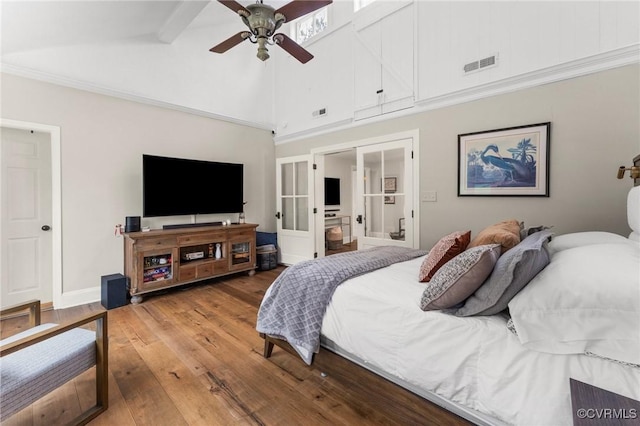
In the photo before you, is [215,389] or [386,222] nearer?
[215,389]

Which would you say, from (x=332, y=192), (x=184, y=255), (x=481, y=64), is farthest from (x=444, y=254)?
(x=332, y=192)

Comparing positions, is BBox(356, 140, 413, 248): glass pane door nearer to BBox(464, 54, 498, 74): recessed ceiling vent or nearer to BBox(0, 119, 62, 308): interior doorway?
BBox(464, 54, 498, 74): recessed ceiling vent

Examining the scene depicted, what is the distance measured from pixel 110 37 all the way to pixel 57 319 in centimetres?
339

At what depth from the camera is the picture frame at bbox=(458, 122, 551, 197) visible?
105 inches

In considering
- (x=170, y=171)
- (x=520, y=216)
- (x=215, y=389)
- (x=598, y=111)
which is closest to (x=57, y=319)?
(x=170, y=171)

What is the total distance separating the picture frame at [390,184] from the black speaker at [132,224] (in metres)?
3.27

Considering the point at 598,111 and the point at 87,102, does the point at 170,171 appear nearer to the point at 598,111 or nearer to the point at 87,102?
the point at 87,102

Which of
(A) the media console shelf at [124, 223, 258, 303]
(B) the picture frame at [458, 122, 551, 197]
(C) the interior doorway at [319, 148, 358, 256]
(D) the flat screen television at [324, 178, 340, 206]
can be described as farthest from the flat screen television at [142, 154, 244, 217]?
A: (B) the picture frame at [458, 122, 551, 197]

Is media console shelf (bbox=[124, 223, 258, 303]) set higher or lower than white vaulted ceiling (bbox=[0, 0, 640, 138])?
lower

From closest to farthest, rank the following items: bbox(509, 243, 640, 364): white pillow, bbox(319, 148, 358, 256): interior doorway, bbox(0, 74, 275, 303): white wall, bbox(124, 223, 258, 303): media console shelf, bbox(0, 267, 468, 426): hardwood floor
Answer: bbox(509, 243, 640, 364): white pillow < bbox(0, 267, 468, 426): hardwood floor < bbox(0, 74, 275, 303): white wall < bbox(124, 223, 258, 303): media console shelf < bbox(319, 148, 358, 256): interior doorway

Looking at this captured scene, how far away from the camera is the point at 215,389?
176 cm

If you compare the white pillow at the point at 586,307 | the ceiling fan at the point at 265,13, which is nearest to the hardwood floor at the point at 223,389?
the white pillow at the point at 586,307

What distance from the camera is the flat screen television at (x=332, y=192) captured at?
713 cm
